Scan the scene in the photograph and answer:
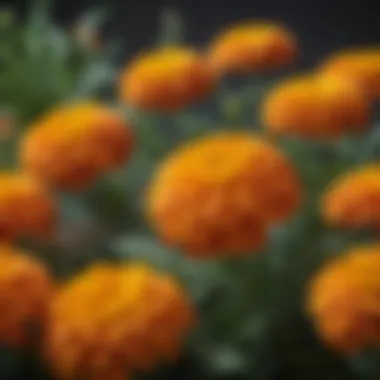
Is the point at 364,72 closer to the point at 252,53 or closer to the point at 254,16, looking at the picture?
the point at 252,53

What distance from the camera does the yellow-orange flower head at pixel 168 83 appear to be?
57 cm

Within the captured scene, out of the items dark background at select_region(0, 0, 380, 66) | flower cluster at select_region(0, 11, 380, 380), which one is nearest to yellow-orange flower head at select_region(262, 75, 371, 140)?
flower cluster at select_region(0, 11, 380, 380)

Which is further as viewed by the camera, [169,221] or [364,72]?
[364,72]

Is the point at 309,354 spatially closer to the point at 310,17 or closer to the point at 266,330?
the point at 266,330

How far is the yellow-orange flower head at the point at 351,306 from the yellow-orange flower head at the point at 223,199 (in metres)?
0.04

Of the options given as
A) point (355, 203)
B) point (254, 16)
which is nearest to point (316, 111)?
point (355, 203)

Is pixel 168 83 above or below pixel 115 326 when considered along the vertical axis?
above

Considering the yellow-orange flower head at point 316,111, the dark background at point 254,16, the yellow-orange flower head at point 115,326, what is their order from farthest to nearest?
the dark background at point 254,16
the yellow-orange flower head at point 316,111
the yellow-orange flower head at point 115,326

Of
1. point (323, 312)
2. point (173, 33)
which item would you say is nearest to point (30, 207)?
point (323, 312)

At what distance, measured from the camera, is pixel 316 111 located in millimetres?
530

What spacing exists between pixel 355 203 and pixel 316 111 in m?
0.08

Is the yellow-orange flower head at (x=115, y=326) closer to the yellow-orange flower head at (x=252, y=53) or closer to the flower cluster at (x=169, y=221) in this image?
the flower cluster at (x=169, y=221)

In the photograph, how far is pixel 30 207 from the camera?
0.47 m

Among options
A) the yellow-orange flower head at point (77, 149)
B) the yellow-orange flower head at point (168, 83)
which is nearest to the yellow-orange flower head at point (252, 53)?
the yellow-orange flower head at point (168, 83)
